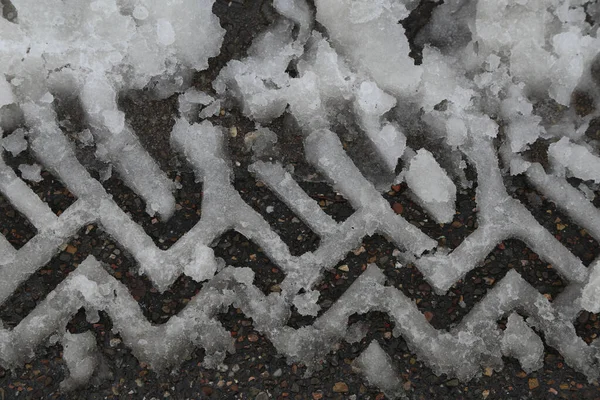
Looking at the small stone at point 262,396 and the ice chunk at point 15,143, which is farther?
the ice chunk at point 15,143

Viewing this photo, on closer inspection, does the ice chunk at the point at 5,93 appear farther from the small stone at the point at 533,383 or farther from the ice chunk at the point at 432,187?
the small stone at the point at 533,383

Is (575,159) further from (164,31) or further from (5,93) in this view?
(5,93)

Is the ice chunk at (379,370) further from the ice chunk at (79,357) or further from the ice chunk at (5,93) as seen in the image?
the ice chunk at (5,93)

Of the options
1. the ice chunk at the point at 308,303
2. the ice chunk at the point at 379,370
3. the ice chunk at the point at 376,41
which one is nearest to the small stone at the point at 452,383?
the ice chunk at the point at 379,370

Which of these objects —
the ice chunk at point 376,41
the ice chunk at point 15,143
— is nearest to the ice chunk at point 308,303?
the ice chunk at point 376,41

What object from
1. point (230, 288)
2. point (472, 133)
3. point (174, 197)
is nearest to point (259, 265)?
point (230, 288)

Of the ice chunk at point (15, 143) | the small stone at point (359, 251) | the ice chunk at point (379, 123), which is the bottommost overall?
the small stone at point (359, 251)

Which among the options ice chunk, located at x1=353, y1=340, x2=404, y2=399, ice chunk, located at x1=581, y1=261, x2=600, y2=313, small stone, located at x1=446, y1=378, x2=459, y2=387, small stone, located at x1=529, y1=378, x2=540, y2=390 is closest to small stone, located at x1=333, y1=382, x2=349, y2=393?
ice chunk, located at x1=353, y1=340, x2=404, y2=399

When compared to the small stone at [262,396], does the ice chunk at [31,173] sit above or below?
above
